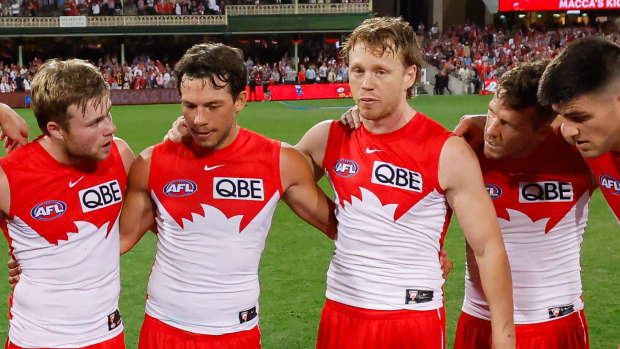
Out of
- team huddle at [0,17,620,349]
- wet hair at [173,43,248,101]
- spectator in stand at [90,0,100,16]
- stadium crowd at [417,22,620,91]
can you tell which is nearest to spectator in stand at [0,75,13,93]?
spectator in stand at [90,0,100,16]

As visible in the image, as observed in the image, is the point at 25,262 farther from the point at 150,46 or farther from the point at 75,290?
the point at 150,46

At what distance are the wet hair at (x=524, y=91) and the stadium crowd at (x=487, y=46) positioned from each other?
114 feet

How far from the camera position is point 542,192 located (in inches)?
152

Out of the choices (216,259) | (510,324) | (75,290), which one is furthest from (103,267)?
(510,324)

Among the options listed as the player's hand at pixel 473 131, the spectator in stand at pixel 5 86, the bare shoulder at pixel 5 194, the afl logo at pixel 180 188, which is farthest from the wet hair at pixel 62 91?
the spectator in stand at pixel 5 86

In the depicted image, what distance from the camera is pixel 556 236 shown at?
3.91 m

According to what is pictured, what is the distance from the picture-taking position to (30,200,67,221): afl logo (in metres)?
3.48

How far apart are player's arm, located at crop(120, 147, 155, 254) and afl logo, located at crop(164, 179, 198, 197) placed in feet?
0.46

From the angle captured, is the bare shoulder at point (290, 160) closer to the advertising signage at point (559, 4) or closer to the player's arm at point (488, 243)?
the player's arm at point (488, 243)

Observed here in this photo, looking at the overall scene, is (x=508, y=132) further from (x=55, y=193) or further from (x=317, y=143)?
(x=55, y=193)

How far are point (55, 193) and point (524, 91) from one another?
236 centimetres

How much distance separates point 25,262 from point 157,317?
69cm

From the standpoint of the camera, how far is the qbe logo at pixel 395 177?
3.56 m

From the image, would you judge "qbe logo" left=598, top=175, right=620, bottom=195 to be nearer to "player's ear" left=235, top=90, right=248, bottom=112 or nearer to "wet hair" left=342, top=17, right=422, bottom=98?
"wet hair" left=342, top=17, right=422, bottom=98
